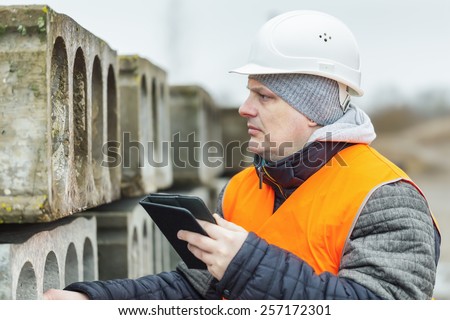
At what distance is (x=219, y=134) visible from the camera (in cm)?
1035

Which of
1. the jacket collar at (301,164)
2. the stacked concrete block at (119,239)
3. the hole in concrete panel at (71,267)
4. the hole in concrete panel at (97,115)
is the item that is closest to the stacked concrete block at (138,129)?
the stacked concrete block at (119,239)

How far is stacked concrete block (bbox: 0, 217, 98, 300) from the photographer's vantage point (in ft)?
9.82

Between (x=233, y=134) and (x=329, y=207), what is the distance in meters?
7.62

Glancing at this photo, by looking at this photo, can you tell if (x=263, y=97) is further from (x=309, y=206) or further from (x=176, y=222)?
(x=176, y=222)

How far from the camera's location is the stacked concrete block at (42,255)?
9.82 ft

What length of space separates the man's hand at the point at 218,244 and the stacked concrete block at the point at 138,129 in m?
2.30

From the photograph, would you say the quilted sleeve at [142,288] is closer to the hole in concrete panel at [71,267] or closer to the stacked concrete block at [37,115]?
the stacked concrete block at [37,115]

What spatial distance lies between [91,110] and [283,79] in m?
1.27

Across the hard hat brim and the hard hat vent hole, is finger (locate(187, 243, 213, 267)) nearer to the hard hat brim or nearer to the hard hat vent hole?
the hard hat brim

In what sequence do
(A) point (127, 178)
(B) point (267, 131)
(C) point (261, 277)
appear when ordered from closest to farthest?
(C) point (261, 277)
(B) point (267, 131)
(A) point (127, 178)

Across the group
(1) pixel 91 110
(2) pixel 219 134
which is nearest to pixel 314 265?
(1) pixel 91 110

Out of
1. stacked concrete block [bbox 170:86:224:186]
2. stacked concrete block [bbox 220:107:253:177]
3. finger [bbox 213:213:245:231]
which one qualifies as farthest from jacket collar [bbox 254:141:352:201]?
stacked concrete block [bbox 220:107:253:177]
